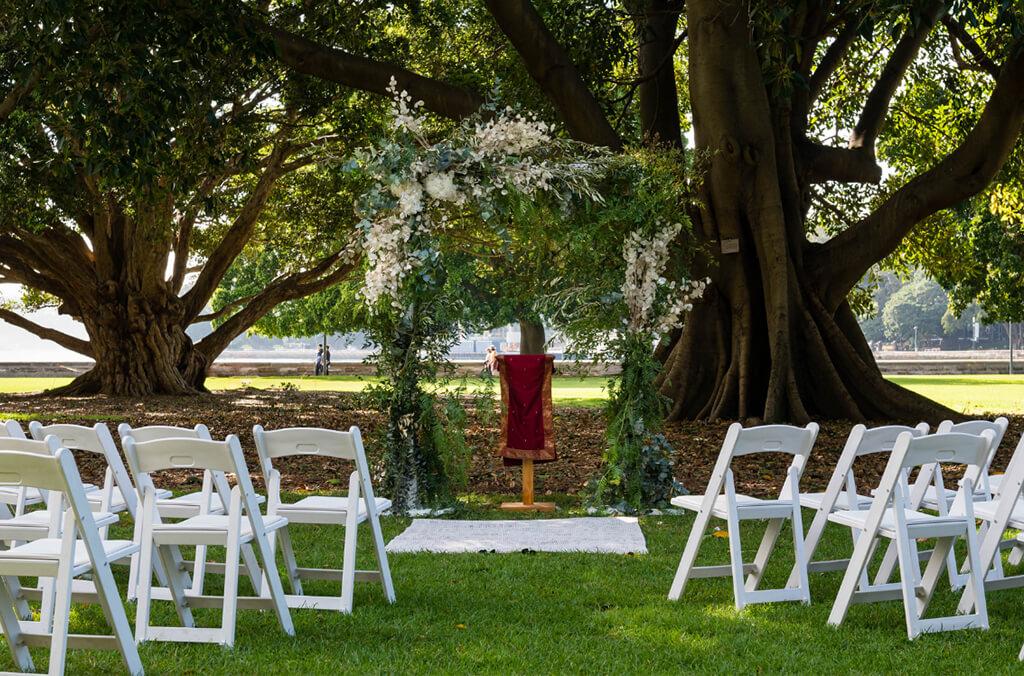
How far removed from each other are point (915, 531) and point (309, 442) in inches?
114

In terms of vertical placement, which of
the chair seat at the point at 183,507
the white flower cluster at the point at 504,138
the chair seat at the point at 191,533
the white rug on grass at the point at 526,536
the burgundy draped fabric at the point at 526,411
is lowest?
the white rug on grass at the point at 526,536

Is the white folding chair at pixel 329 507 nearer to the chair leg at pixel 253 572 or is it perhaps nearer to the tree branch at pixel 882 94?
the chair leg at pixel 253 572

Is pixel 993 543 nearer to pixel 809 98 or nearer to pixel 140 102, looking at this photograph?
pixel 140 102

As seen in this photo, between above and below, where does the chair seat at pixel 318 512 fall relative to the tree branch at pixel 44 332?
below

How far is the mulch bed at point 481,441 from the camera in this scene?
10.8 metres

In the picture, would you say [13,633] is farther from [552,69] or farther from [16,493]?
[552,69]

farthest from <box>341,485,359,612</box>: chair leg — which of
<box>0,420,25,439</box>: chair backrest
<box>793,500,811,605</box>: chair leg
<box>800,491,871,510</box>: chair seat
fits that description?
<box>800,491,871,510</box>: chair seat

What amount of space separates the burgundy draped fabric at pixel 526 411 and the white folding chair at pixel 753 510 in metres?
3.26

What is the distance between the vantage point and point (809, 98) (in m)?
16.0

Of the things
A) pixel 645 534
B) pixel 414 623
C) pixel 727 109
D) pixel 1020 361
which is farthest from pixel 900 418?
pixel 1020 361

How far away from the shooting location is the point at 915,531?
5105mm

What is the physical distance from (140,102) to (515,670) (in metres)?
7.91

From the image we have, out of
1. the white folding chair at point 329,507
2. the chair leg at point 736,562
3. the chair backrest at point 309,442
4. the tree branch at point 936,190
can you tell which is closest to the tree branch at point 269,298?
the tree branch at point 936,190

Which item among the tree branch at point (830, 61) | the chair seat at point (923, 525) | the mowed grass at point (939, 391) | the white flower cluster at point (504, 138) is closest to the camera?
the chair seat at point (923, 525)
